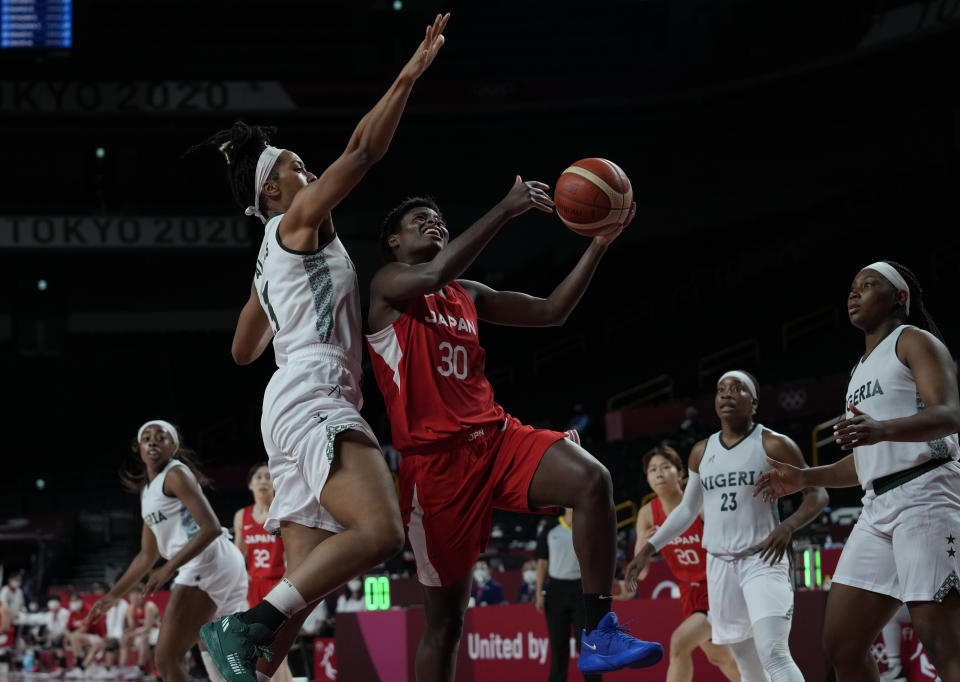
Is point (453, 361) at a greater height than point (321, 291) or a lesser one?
lesser

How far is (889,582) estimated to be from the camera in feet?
16.1

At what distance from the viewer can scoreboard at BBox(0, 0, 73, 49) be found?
77.6 ft

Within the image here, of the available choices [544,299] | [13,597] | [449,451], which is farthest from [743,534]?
[13,597]

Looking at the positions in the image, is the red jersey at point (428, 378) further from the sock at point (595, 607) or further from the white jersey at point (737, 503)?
the white jersey at point (737, 503)

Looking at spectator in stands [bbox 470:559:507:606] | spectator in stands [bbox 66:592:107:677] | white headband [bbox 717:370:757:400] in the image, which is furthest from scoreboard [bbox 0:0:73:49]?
white headband [bbox 717:370:757:400]

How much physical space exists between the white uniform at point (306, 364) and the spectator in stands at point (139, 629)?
12781 millimetres

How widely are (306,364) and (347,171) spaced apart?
0.78m

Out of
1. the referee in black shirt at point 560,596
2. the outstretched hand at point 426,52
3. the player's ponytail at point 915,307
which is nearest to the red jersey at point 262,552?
the referee in black shirt at point 560,596

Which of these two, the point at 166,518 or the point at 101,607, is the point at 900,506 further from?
the point at 166,518

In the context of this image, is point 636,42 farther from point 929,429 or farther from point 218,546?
point 929,429

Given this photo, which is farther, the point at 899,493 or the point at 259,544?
the point at 259,544

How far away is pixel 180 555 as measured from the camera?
7031 millimetres

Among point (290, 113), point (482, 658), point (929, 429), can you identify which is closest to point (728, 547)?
point (929, 429)

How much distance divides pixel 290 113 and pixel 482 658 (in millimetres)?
17656
